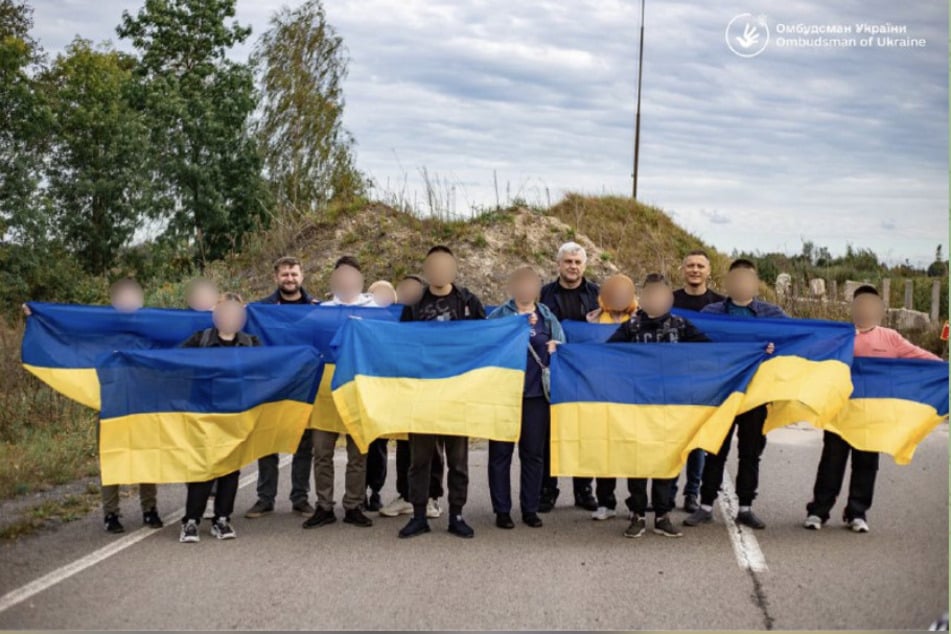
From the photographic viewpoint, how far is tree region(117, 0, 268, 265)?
18531 mm

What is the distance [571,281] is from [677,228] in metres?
24.8

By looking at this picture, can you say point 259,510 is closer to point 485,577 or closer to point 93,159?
point 485,577

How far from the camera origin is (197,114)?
22.3 m

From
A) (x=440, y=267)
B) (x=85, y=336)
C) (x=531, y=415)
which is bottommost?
(x=531, y=415)

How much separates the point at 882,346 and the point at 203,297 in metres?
5.92

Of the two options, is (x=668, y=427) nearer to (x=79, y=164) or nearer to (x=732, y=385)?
(x=732, y=385)

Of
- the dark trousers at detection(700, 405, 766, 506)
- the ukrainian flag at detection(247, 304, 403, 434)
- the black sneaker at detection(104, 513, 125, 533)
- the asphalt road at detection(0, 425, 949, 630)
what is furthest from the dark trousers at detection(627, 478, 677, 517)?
the black sneaker at detection(104, 513, 125, 533)

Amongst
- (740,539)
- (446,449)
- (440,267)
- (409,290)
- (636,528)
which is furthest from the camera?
(409,290)

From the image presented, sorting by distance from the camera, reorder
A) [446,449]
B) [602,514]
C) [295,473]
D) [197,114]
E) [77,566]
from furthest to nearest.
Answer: [197,114]
[295,473]
[602,514]
[446,449]
[77,566]

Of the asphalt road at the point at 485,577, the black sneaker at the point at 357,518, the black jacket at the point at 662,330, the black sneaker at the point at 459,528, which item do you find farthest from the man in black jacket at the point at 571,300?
the black sneaker at the point at 357,518

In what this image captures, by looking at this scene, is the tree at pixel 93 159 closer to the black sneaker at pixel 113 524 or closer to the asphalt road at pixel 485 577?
the asphalt road at pixel 485 577

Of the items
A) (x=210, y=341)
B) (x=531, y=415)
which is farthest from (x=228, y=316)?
(x=531, y=415)

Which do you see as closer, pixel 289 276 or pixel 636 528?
pixel 636 528

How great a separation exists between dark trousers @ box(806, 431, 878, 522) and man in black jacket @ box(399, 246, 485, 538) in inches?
111
